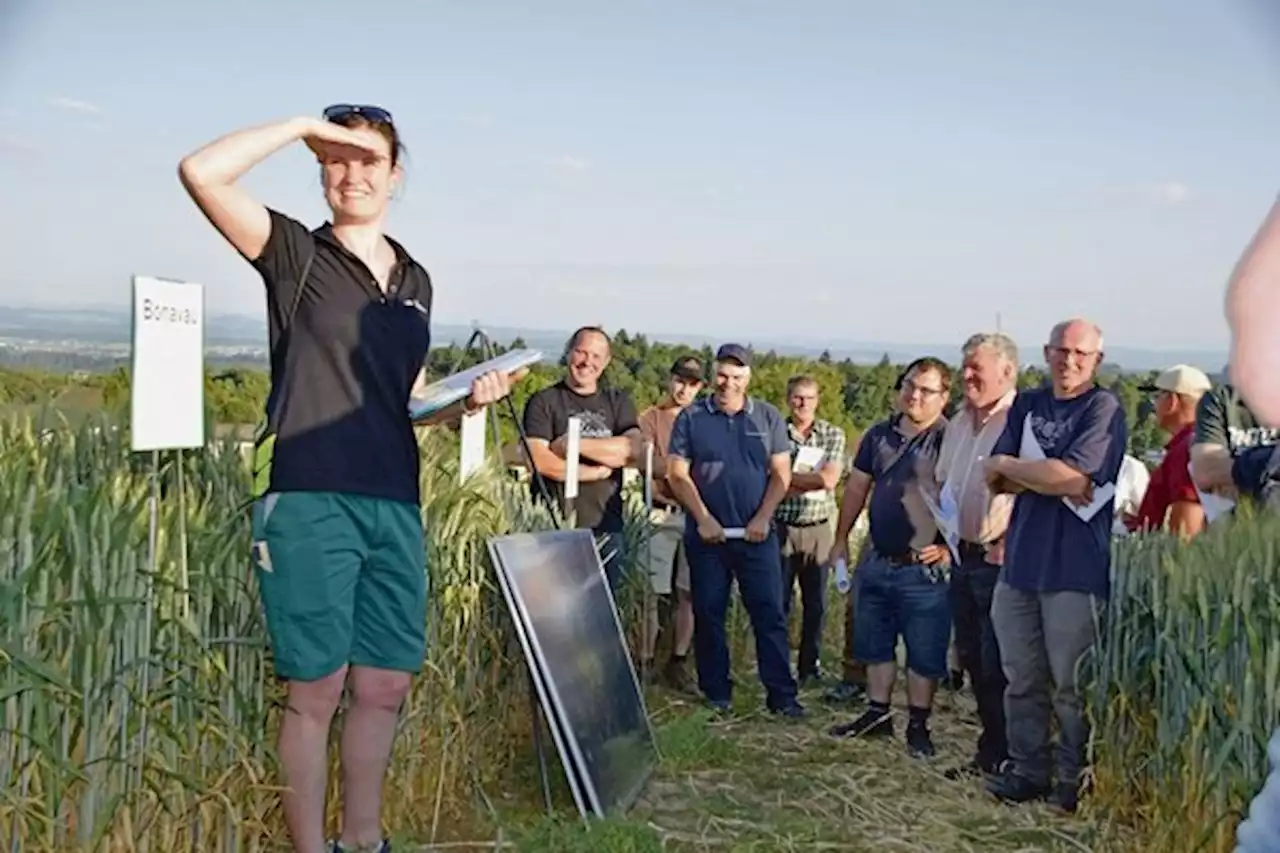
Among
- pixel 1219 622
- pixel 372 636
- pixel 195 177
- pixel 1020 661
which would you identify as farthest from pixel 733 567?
Answer: pixel 195 177

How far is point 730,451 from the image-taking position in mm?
6773

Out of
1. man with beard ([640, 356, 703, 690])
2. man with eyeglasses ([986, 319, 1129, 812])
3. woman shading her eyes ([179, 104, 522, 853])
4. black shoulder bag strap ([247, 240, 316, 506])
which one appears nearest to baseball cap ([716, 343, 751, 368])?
man with beard ([640, 356, 703, 690])

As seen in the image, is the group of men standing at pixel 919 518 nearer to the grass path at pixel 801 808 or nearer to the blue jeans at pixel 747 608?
the blue jeans at pixel 747 608

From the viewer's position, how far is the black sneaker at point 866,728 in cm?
619

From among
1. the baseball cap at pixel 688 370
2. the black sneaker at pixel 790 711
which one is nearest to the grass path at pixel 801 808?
the black sneaker at pixel 790 711

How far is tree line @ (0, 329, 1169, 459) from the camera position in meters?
3.14

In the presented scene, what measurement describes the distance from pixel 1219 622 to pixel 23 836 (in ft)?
9.88

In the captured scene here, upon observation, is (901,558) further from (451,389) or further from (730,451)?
(451,389)

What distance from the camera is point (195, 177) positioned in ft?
9.48

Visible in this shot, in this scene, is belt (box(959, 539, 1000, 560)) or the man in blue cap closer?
belt (box(959, 539, 1000, 560))

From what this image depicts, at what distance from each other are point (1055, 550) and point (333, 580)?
2.75 metres

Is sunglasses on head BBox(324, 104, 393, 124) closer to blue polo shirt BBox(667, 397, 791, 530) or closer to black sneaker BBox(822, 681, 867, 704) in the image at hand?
blue polo shirt BBox(667, 397, 791, 530)

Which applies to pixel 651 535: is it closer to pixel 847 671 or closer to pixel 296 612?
pixel 847 671

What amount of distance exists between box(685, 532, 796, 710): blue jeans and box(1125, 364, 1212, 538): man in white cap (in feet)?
5.69
